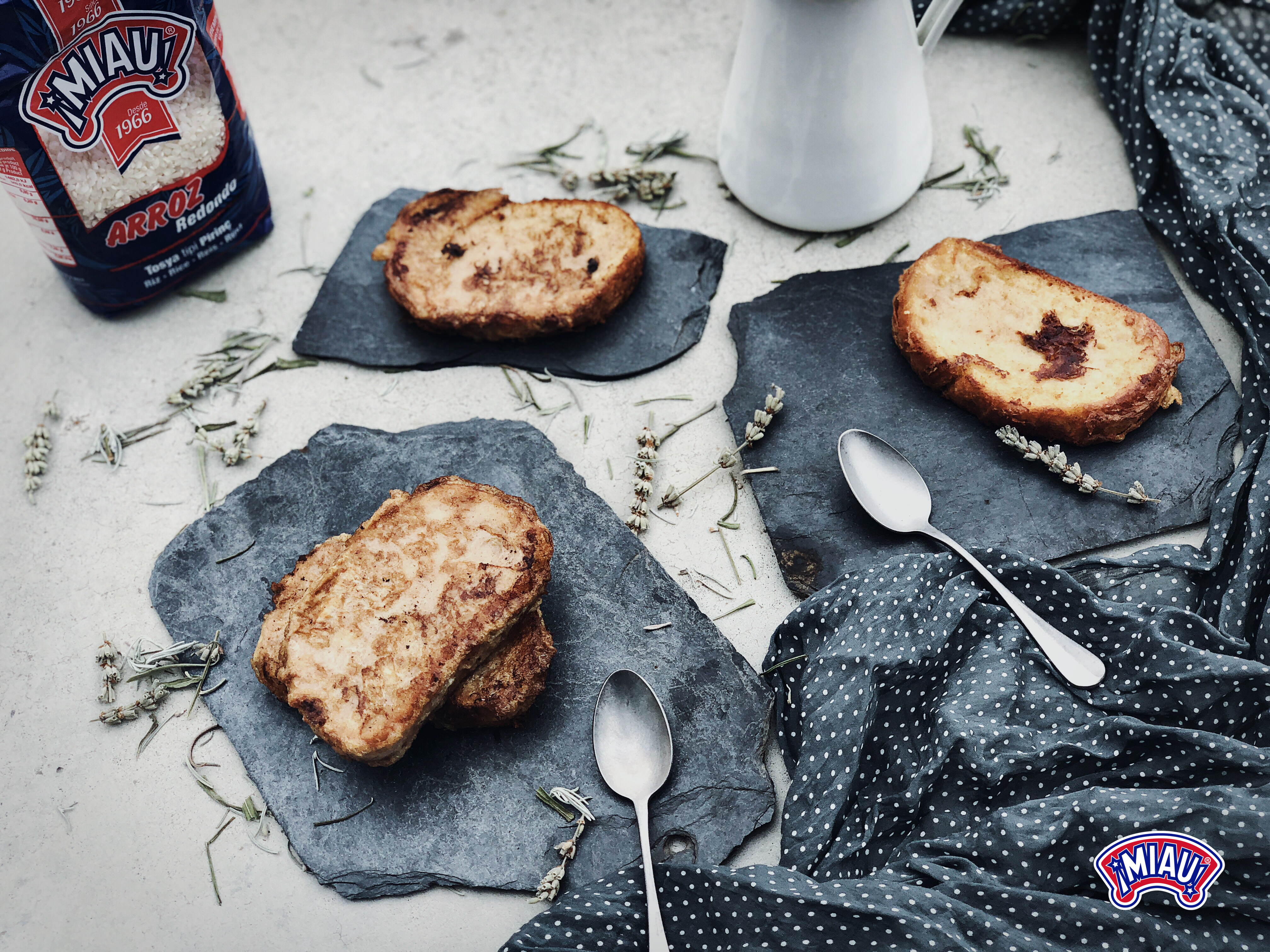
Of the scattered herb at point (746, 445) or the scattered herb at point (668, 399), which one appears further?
the scattered herb at point (668, 399)

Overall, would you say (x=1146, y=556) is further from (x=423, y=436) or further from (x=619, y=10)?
(x=619, y=10)

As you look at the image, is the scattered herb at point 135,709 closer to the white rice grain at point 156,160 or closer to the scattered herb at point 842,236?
the white rice grain at point 156,160

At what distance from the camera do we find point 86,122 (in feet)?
6.61

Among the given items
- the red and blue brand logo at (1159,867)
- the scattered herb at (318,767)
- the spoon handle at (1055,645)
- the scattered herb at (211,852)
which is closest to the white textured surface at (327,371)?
the scattered herb at (211,852)

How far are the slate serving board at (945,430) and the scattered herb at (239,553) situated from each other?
0.96 m

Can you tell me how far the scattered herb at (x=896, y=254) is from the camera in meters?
2.34

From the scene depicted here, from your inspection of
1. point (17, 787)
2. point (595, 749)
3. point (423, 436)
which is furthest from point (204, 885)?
point (423, 436)

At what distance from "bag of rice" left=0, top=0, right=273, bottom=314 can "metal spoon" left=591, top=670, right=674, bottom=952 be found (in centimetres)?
134

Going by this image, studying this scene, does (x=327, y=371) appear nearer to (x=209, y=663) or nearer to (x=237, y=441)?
(x=237, y=441)

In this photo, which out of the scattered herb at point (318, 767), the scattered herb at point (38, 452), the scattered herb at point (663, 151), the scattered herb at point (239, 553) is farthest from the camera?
the scattered herb at point (663, 151)

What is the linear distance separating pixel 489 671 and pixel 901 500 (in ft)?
2.66

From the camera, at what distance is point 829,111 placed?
2.13m

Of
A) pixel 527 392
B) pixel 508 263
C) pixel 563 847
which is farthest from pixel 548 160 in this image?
pixel 563 847

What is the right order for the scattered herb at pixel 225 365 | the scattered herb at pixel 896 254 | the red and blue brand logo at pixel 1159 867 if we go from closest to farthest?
the red and blue brand logo at pixel 1159 867 < the scattered herb at pixel 225 365 < the scattered herb at pixel 896 254
